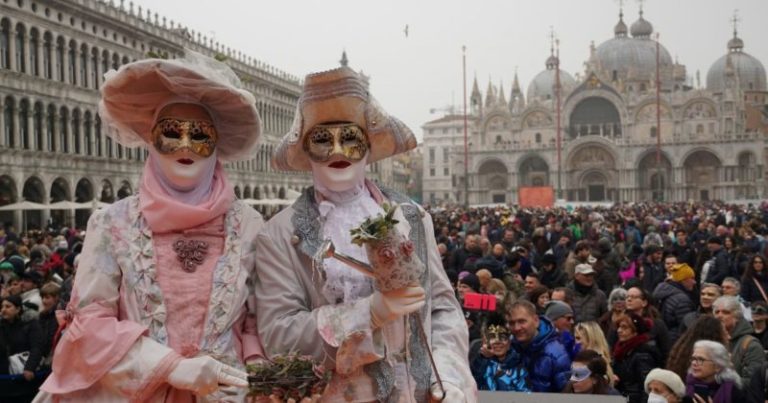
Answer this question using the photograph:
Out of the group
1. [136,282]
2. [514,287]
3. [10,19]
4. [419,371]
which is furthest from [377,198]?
[10,19]

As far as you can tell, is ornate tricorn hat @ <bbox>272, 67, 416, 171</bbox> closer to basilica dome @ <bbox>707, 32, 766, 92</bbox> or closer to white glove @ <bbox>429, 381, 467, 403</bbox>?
white glove @ <bbox>429, 381, 467, 403</bbox>

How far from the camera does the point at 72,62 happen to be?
33.9 meters

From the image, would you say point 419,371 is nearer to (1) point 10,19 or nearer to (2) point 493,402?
(2) point 493,402

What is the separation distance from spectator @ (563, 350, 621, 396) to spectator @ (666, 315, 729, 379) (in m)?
0.63

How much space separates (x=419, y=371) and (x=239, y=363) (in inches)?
25.9

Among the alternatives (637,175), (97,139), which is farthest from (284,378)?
(637,175)

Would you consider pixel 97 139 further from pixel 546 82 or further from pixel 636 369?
pixel 546 82

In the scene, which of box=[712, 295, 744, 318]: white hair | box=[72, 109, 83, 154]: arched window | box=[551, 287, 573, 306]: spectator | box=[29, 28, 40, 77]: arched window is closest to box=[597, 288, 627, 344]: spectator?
box=[551, 287, 573, 306]: spectator

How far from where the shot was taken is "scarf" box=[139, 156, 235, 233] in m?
3.17

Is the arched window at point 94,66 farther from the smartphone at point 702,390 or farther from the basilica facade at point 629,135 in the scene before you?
the basilica facade at point 629,135

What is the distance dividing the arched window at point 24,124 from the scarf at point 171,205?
29481mm

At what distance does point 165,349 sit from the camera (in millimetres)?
2969

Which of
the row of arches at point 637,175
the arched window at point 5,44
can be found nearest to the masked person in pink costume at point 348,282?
the arched window at point 5,44

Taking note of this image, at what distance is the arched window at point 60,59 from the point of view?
32844 mm
